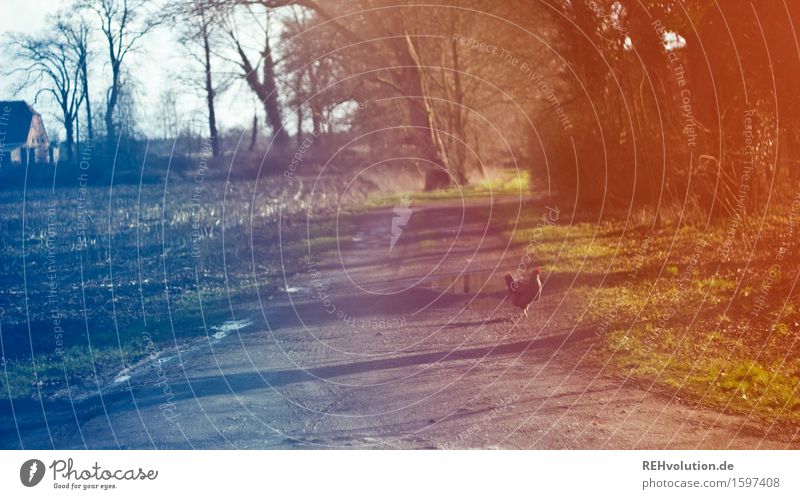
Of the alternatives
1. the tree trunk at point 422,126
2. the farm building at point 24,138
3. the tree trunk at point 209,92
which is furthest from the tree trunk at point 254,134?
the tree trunk at point 422,126

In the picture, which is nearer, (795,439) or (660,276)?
(795,439)

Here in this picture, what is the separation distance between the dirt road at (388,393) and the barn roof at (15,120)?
2692mm

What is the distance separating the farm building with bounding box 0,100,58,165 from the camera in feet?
26.2

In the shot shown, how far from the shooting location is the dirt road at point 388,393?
571 centimetres

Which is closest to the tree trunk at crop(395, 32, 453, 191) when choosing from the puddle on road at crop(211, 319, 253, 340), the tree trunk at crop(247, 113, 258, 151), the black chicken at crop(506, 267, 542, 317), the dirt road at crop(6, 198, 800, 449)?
the tree trunk at crop(247, 113, 258, 151)

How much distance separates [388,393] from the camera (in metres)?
6.48

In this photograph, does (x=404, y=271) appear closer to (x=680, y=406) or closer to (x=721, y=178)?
(x=721, y=178)

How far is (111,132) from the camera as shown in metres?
9.18

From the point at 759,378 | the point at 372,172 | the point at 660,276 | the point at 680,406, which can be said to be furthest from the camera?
the point at 372,172

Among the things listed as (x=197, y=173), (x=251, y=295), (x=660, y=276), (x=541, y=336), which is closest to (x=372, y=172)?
(x=197, y=173)

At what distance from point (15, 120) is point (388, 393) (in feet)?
15.3

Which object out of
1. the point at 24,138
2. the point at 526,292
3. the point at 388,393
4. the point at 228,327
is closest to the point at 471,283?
the point at 526,292

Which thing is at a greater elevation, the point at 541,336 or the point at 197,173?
the point at 197,173

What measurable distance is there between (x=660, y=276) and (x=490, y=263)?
9.03ft
